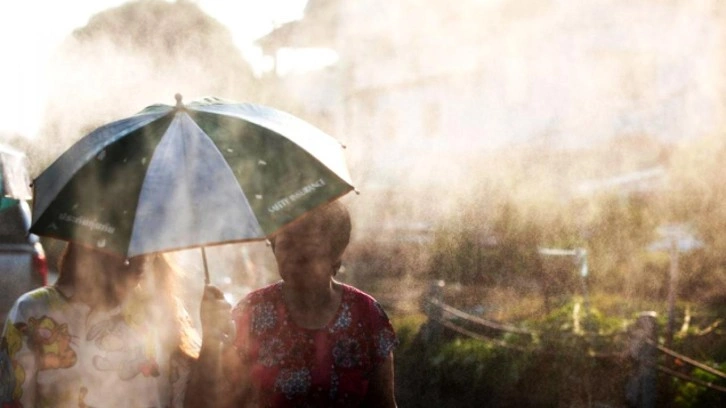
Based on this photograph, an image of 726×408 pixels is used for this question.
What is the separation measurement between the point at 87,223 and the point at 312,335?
880 millimetres

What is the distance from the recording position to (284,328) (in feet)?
10.1

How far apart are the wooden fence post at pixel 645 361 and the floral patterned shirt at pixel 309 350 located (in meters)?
3.57

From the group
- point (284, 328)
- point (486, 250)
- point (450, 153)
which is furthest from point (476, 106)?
point (284, 328)

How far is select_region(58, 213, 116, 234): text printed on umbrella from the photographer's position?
100.0 inches

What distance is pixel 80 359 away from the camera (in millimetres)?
2699

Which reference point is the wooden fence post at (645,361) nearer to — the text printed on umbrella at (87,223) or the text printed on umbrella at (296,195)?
the text printed on umbrella at (296,195)

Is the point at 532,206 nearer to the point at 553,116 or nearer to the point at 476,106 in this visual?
the point at 553,116

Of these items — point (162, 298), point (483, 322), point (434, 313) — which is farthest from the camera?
point (434, 313)

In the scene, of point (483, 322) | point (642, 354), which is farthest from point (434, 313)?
point (642, 354)

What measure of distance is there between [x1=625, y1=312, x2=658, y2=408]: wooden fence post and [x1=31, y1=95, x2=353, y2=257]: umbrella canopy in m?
4.06

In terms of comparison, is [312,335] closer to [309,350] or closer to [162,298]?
[309,350]

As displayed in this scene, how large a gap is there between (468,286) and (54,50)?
237 inches

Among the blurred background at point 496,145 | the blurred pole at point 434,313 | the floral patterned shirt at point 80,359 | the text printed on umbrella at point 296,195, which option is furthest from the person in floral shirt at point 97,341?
the blurred pole at point 434,313

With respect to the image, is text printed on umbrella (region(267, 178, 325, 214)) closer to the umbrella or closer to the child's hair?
the umbrella
